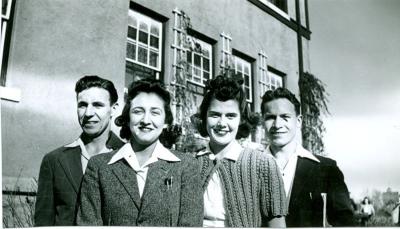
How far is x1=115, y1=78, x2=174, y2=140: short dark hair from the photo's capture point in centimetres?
204

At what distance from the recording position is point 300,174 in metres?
2.16

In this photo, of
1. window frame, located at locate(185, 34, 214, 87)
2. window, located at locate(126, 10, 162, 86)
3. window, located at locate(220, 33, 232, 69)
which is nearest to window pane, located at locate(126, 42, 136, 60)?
window, located at locate(126, 10, 162, 86)

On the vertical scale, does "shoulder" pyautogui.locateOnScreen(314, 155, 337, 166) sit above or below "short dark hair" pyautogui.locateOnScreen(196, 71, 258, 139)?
below

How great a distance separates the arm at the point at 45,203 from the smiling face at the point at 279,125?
1.21 meters

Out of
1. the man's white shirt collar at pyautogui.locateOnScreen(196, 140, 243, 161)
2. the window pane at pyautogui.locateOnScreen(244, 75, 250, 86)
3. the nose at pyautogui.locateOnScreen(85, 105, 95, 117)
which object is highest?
the window pane at pyautogui.locateOnScreen(244, 75, 250, 86)

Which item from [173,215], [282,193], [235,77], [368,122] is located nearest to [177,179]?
→ [173,215]

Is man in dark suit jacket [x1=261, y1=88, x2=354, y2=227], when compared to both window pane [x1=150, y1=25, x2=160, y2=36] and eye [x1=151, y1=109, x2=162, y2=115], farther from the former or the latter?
window pane [x1=150, y1=25, x2=160, y2=36]

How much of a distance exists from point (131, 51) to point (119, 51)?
2.7 inches

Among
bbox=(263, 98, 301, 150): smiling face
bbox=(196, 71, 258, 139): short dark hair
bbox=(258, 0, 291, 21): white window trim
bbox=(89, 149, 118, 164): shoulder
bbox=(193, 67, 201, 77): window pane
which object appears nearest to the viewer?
bbox=(89, 149, 118, 164): shoulder

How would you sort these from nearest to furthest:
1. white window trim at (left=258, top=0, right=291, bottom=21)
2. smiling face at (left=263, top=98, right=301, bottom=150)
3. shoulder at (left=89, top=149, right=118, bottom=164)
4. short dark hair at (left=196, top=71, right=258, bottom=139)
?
shoulder at (left=89, top=149, right=118, bottom=164) < short dark hair at (left=196, top=71, right=258, bottom=139) < smiling face at (left=263, top=98, right=301, bottom=150) < white window trim at (left=258, top=0, right=291, bottom=21)

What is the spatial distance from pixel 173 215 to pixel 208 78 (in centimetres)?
83

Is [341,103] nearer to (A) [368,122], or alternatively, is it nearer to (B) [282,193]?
(A) [368,122]

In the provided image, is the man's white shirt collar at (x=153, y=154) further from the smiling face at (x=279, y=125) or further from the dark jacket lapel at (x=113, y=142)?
the smiling face at (x=279, y=125)

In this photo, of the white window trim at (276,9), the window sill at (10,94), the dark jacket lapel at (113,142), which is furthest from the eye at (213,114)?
the window sill at (10,94)
